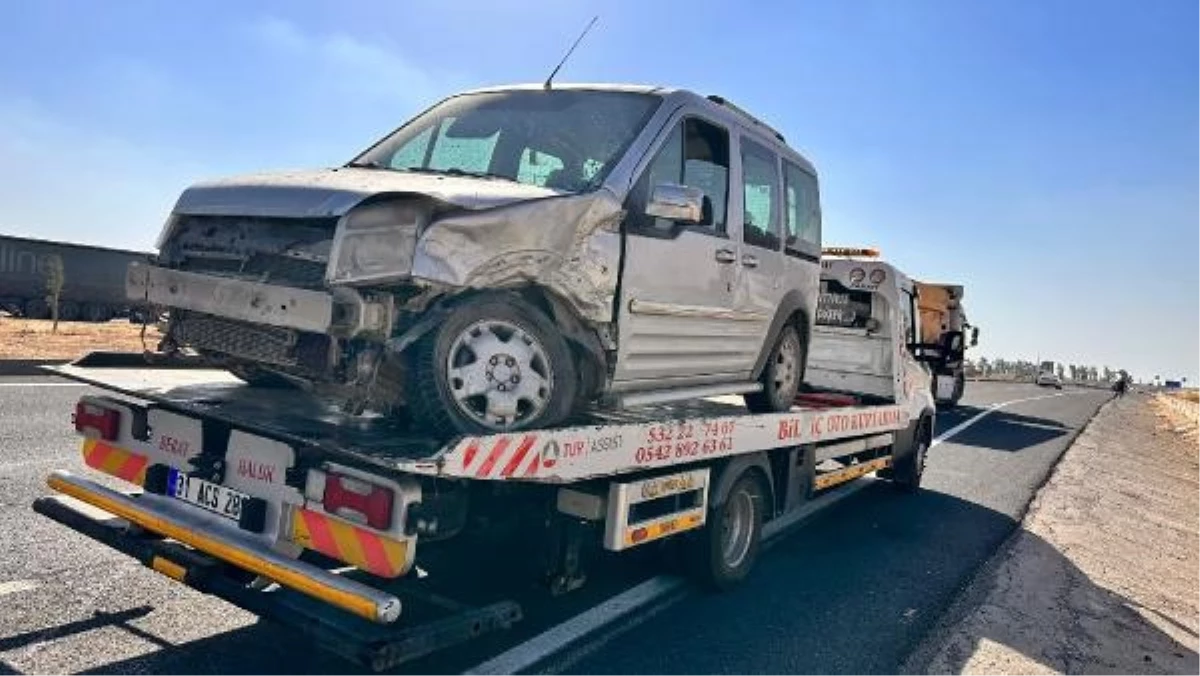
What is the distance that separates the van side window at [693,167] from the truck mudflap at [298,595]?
2.17 m

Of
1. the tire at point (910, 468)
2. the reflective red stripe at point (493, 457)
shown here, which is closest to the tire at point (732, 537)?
the reflective red stripe at point (493, 457)

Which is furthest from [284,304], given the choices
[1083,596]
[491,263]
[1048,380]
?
[1048,380]

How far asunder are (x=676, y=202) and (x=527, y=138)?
99cm

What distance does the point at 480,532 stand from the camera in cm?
416

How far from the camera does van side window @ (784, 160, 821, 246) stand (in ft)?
21.3

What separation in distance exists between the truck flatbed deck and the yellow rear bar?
0.43m

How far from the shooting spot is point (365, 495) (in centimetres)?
333

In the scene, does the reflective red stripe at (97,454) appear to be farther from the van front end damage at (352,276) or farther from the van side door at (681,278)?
the van side door at (681,278)

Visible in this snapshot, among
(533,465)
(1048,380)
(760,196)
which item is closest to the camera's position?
(533,465)

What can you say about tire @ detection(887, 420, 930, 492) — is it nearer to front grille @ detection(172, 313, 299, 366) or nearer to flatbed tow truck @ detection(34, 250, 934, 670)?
flatbed tow truck @ detection(34, 250, 934, 670)

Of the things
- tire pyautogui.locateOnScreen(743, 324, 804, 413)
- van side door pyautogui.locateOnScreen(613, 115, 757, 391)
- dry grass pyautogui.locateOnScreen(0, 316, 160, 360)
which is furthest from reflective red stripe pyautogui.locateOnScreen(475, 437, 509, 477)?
dry grass pyautogui.locateOnScreen(0, 316, 160, 360)

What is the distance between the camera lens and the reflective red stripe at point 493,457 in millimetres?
3477

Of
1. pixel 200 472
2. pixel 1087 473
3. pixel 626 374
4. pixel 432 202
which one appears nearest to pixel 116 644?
pixel 200 472

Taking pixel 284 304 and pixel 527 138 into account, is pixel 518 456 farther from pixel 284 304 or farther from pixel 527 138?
pixel 527 138
